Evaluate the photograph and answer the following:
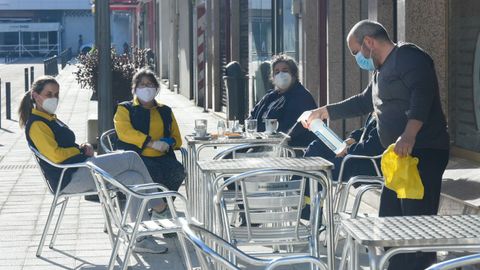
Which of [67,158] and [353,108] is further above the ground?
[353,108]

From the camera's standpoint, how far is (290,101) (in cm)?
889

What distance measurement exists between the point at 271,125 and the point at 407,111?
274 centimetres

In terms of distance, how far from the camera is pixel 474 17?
8789 mm

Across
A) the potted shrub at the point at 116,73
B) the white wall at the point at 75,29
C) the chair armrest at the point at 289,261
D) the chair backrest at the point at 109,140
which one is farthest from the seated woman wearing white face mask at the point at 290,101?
the white wall at the point at 75,29

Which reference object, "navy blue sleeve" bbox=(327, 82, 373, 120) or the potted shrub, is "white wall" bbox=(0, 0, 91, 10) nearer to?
the potted shrub

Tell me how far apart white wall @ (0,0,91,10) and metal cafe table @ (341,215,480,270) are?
96.2 meters

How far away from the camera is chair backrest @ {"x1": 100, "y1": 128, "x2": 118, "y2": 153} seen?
8.87m

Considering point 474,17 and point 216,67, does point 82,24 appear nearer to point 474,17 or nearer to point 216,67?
point 216,67

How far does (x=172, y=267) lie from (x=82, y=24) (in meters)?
95.2

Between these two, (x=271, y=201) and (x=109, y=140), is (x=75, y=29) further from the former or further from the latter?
(x=271, y=201)

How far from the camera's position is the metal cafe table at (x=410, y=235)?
401cm

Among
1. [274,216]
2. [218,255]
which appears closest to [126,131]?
[274,216]


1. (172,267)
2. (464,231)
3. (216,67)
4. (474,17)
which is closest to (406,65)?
(464,231)

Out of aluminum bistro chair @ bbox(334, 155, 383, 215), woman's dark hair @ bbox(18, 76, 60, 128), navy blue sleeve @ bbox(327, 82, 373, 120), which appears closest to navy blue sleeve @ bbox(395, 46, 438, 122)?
navy blue sleeve @ bbox(327, 82, 373, 120)
